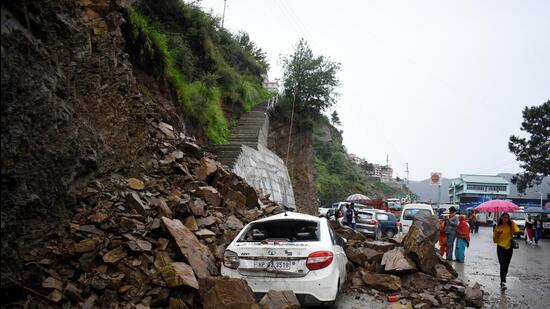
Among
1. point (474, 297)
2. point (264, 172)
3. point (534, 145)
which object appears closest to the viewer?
point (474, 297)

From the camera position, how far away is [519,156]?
39.6m

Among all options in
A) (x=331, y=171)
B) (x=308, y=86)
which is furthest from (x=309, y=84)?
(x=331, y=171)

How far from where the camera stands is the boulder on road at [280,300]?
4.79 meters

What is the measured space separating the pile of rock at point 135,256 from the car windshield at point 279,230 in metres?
0.66

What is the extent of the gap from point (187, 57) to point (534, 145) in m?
35.7

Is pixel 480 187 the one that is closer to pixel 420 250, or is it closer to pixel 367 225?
pixel 367 225

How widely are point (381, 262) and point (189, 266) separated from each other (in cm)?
411

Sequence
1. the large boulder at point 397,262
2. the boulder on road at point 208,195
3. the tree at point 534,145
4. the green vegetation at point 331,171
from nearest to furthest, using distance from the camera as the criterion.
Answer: the large boulder at point 397,262 < the boulder on road at point 208,195 < the tree at point 534,145 < the green vegetation at point 331,171

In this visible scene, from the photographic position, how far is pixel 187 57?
1598 cm

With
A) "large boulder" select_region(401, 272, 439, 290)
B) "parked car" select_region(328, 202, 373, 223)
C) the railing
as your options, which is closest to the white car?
"large boulder" select_region(401, 272, 439, 290)

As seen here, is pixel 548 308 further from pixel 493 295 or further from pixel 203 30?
pixel 203 30

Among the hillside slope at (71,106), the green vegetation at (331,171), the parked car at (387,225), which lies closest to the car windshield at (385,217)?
the parked car at (387,225)

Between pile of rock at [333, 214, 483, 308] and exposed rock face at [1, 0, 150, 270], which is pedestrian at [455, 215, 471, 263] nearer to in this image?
pile of rock at [333, 214, 483, 308]

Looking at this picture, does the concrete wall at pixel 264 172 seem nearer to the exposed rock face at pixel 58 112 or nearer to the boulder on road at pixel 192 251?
the exposed rock face at pixel 58 112
